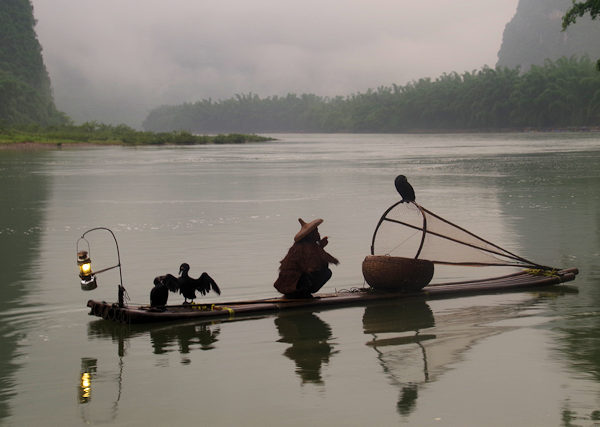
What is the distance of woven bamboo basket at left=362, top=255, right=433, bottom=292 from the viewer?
9.56 metres

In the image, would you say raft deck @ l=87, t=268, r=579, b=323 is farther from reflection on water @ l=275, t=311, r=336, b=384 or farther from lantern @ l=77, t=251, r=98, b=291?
lantern @ l=77, t=251, r=98, b=291

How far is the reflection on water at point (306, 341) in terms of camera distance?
7.08 metres

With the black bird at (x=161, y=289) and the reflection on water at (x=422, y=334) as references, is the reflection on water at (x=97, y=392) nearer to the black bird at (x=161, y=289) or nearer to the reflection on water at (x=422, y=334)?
the black bird at (x=161, y=289)

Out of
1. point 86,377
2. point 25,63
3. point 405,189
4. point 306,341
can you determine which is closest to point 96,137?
point 25,63

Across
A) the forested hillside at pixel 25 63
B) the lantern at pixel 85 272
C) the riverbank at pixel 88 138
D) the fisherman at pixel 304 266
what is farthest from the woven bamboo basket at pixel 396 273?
the forested hillside at pixel 25 63

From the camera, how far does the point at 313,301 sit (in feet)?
30.0

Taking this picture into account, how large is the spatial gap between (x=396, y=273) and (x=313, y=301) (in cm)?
113

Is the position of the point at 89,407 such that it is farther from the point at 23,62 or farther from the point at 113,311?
the point at 23,62

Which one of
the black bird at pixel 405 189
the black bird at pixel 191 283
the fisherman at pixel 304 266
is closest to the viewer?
the black bird at pixel 191 283

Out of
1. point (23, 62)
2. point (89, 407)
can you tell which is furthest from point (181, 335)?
point (23, 62)

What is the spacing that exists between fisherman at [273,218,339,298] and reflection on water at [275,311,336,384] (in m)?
0.28

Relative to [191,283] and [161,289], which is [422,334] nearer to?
[191,283]

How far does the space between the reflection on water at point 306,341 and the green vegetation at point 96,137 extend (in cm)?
6341

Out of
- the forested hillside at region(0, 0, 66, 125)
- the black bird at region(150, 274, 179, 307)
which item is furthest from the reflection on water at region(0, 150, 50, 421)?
the forested hillside at region(0, 0, 66, 125)
